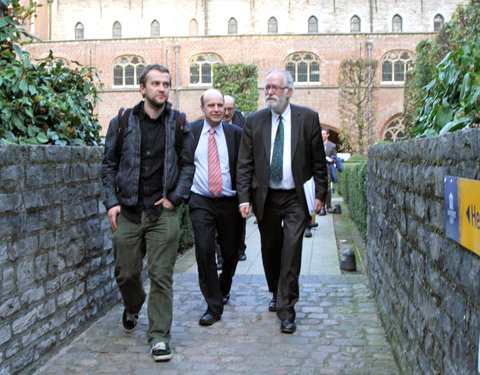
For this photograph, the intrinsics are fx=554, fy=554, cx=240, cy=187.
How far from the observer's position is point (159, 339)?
13.6 feet

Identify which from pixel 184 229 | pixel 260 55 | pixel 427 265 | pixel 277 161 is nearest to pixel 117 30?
pixel 260 55

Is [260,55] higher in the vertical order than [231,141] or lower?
higher

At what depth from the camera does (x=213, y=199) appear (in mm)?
5070

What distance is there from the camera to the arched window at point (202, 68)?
34.4 meters

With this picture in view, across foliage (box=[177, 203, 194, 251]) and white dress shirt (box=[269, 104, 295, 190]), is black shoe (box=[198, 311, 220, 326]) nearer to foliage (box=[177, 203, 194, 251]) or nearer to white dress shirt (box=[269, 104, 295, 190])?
white dress shirt (box=[269, 104, 295, 190])

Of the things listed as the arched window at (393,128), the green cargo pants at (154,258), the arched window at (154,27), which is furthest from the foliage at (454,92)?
the arched window at (154,27)

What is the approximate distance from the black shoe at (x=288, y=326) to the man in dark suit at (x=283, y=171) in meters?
0.01

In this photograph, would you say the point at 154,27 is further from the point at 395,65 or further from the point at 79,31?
the point at 395,65

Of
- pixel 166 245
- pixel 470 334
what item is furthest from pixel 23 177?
pixel 470 334

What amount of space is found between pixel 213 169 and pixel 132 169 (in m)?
1.03

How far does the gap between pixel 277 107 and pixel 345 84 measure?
29027mm

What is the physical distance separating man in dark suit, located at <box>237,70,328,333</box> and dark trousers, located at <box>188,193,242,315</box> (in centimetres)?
28

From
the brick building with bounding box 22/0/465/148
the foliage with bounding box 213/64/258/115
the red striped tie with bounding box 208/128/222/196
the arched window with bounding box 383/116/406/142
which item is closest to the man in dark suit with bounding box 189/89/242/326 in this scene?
the red striped tie with bounding box 208/128/222/196

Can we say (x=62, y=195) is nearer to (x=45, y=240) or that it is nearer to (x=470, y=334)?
(x=45, y=240)
